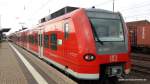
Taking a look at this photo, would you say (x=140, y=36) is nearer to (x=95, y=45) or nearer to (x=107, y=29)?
(x=107, y=29)

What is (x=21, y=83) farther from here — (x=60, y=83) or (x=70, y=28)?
(x=70, y=28)

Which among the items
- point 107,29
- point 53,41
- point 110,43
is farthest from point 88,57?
point 53,41

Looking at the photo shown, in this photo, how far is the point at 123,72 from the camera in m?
9.12

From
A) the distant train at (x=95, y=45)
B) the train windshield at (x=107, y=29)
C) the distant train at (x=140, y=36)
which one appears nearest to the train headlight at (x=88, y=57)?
the distant train at (x=95, y=45)

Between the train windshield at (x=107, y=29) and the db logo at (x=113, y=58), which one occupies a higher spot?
the train windshield at (x=107, y=29)

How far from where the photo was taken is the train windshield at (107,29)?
9.14 metres

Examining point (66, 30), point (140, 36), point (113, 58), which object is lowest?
point (113, 58)

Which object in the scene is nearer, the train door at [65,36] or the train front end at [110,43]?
the train front end at [110,43]

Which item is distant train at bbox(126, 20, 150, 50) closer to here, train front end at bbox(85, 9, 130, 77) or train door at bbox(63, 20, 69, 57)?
train door at bbox(63, 20, 69, 57)

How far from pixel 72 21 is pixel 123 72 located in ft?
7.53

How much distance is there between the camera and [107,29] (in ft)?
30.5

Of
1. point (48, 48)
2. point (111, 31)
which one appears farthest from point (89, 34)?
point (48, 48)

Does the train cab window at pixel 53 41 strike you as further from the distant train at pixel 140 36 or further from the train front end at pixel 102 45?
the distant train at pixel 140 36

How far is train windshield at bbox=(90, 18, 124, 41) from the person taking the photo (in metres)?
9.14
